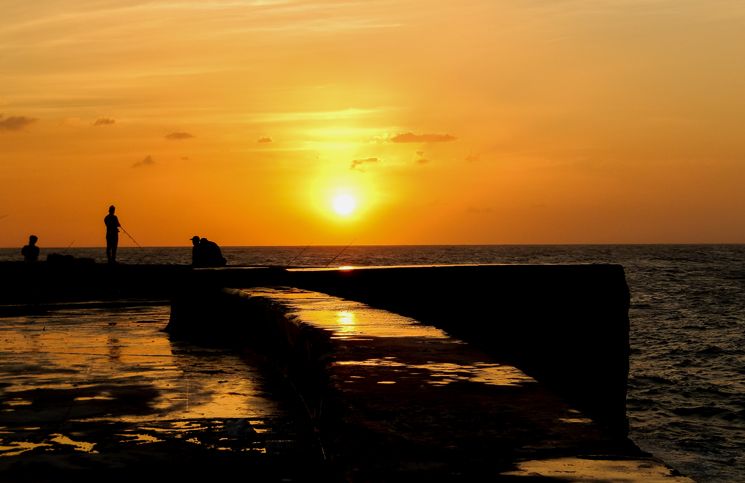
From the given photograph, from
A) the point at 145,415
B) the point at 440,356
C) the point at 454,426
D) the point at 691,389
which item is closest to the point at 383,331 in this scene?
the point at 440,356

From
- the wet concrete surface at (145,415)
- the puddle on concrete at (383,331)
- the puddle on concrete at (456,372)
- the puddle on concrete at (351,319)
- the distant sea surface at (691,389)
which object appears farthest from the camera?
the distant sea surface at (691,389)

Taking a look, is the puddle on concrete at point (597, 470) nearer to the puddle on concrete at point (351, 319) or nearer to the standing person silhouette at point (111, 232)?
the puddle on concrete at point (351, 319)

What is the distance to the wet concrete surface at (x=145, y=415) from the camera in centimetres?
344

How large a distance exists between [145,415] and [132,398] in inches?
20.7

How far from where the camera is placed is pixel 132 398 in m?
4.91

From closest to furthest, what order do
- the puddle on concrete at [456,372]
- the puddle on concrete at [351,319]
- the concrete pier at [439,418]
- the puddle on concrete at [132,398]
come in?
1. the concrete pier at [439,418]
2. the puddle on concrete at [456,372]
3. the puddle on concrete at [132,398]
4. the puddle on concrete at [351,319]

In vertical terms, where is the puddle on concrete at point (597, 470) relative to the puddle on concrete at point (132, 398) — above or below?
above

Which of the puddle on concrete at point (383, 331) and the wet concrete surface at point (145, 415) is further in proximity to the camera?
the puddle on concrete at point (383, 331)

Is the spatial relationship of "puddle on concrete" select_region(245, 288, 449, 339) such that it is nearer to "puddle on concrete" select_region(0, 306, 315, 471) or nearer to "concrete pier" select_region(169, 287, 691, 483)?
"concrete pier" select_region(169, 287, 691, 483)

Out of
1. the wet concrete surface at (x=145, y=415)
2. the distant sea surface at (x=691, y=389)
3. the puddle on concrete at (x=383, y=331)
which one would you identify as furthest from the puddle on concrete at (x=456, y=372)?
the distant sea surface at (x=691, y=389)

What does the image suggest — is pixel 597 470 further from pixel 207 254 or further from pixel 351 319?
pixel 207 254

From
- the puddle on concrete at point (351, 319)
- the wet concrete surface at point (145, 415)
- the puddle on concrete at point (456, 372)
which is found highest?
the puddle on concrete at point (351, 319)

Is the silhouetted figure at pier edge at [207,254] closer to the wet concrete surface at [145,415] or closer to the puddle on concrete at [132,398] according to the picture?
the puddle on concrete at [132,398]

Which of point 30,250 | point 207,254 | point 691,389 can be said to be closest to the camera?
point 207,254
